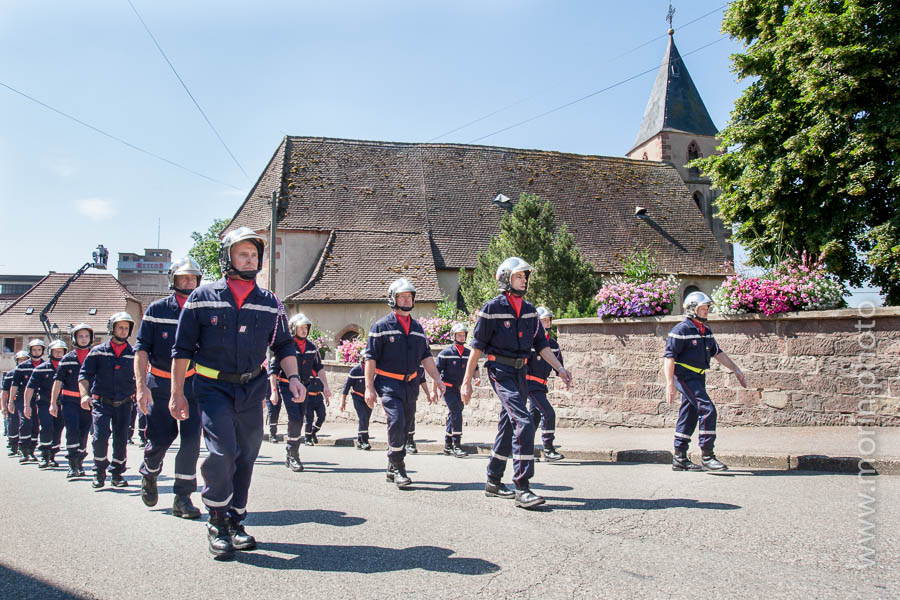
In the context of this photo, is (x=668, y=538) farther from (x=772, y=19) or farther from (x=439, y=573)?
(x=772, y=19)

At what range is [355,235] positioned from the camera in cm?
3406

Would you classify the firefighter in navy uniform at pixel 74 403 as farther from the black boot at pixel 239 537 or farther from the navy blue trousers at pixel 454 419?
the black boot at pixel 239 537

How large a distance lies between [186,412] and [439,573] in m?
2.19

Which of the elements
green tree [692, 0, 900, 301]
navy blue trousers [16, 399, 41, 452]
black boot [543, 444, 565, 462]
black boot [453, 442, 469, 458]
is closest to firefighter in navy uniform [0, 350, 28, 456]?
navy blue trousers [16, 399, 41, 452]

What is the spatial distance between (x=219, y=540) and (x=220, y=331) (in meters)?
1.41

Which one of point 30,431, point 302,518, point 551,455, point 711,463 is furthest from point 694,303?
point 30,431

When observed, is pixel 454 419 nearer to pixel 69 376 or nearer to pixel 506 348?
pixel 506 348

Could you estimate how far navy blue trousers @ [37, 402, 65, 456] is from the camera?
36.9 ft

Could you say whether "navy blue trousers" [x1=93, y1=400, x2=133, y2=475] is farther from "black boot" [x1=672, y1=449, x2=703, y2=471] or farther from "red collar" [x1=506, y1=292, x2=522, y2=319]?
"black boot" [x1=672, y1=449, x2=703, y2=471]

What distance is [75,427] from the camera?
31.5 feet

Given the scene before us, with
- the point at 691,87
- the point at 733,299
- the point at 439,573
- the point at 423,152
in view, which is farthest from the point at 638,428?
the point at 691,87

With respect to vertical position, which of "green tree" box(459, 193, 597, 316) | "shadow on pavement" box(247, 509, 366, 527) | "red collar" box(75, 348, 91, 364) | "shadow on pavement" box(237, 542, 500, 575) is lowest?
"shadow on pavement" box(247, 509, 366, 527)

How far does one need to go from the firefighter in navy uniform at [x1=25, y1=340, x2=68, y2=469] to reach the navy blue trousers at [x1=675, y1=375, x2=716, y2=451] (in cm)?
908

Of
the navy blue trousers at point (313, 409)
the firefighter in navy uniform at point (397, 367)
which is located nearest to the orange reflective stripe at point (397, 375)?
the firefighter in navy uniform at point (397, 367)
